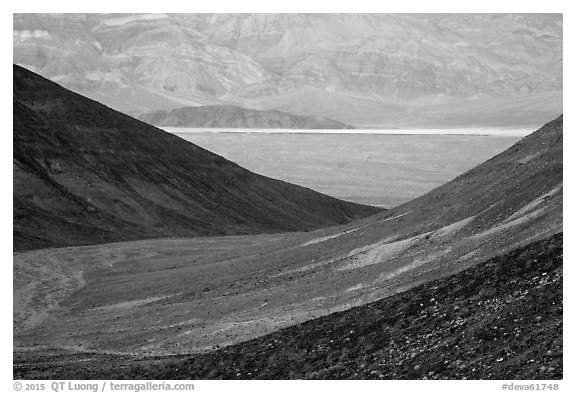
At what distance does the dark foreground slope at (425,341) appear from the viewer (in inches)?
1329

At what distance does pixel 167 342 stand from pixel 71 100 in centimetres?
9998

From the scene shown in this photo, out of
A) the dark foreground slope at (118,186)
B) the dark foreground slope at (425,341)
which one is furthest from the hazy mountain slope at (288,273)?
the dark foreground slope at (118,186)

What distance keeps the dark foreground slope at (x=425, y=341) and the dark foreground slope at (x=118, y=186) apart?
63153 mm

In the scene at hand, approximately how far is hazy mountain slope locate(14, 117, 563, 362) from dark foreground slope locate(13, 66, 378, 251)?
27.9 meters

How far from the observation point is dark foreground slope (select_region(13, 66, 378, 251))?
118 meters

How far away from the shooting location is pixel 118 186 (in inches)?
5236

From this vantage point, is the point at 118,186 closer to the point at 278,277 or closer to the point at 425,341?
the point at 278,277

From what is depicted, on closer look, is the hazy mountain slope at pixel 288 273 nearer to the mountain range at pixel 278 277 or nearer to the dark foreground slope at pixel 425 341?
the mountain range at pixel 278 277

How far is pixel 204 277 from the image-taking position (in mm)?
73625

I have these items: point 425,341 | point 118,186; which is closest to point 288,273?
point 425,341

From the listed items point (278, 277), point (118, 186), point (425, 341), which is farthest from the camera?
point (118, 186)

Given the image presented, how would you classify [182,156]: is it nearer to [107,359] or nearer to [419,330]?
[107,359]

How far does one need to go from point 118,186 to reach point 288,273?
71165 mm
